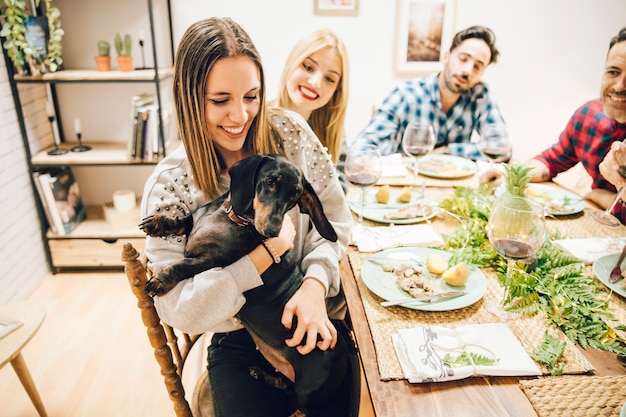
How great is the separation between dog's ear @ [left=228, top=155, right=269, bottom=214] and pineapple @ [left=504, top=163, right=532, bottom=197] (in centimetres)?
89

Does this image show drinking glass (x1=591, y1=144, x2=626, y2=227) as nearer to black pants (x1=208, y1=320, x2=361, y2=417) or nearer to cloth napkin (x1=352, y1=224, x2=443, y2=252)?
cloth napkin (x1=352, y1=224, x2=443, y2=252)

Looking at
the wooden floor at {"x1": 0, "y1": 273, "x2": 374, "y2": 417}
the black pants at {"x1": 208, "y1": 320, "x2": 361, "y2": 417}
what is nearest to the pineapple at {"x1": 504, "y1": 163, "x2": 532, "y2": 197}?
the black pants at {"x1": 208, "y1": 320, "x2": 361, "y2": 417}

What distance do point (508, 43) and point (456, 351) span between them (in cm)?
315

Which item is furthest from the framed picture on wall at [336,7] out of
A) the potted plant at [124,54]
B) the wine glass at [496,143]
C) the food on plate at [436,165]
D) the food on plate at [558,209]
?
the food on plate at [558,209]

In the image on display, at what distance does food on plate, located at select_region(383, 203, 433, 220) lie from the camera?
156cm

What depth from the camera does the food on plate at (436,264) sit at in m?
1.21

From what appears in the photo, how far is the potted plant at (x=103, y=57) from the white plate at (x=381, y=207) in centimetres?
198

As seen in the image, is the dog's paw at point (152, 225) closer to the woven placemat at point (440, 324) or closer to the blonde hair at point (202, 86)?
the blonde hair at point (202, 86)

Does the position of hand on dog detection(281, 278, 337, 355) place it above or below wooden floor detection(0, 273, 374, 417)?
above

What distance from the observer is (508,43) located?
337 centimetres

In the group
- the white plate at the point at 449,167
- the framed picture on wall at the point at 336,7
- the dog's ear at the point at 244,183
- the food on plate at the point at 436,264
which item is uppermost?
the framed picture on wall at the point at 336,7

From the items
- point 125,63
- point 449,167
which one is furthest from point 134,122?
point 449,167

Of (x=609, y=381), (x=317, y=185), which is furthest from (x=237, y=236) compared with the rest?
(x=609, y=381)

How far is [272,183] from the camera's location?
3.07 feet
